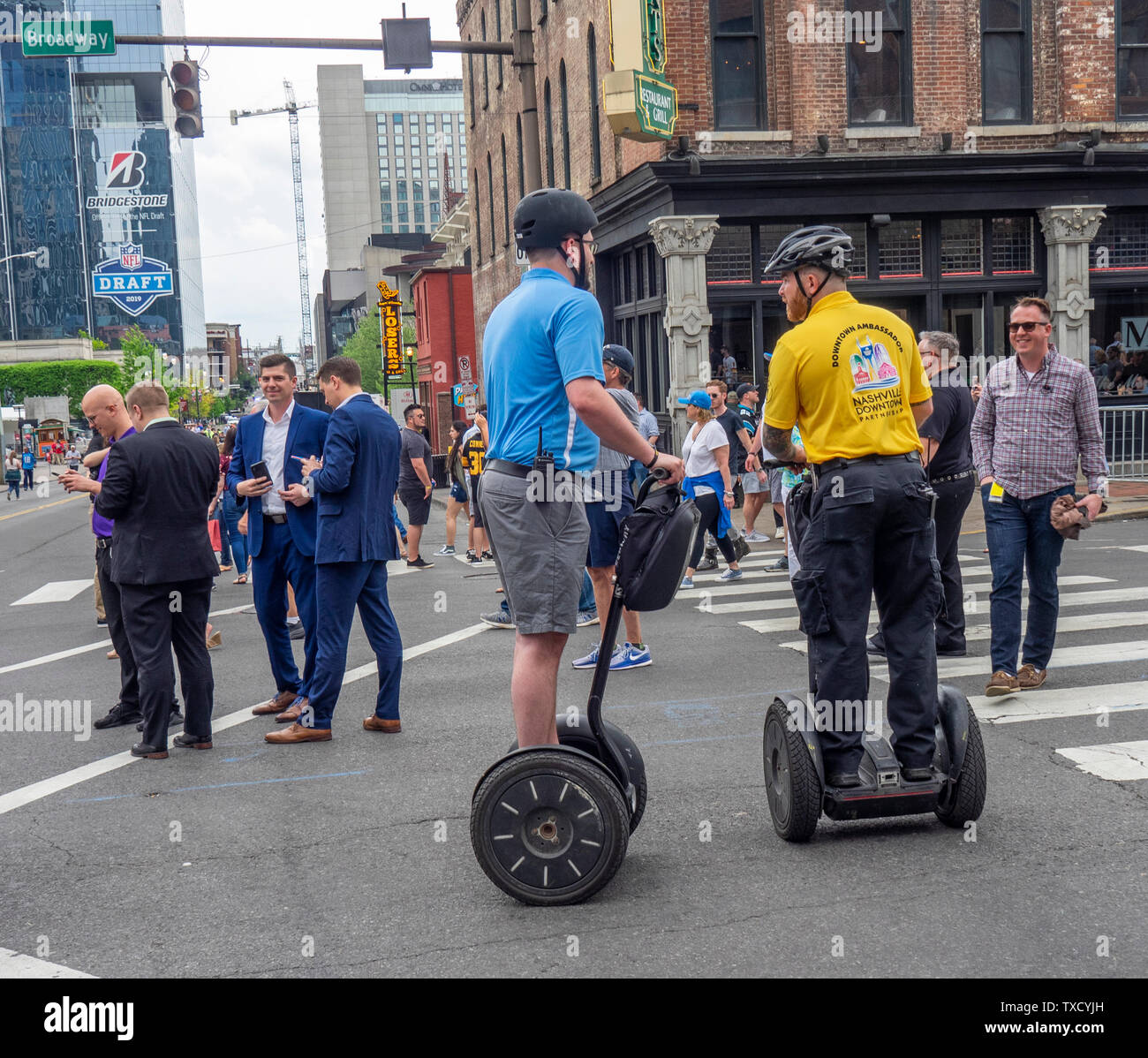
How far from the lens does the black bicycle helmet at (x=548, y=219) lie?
4.16 m

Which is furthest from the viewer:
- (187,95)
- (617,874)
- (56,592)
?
(56,592)

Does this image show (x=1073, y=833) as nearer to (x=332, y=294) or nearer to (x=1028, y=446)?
(x=1028, y=446)

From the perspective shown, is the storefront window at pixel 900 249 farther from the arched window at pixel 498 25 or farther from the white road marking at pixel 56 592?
the arched window at pixel 498 25

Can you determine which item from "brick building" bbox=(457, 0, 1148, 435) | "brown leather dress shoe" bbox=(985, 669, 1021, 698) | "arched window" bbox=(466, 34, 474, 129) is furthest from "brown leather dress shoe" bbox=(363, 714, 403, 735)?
"arched window" bbox=(466, 34, 474, 129)

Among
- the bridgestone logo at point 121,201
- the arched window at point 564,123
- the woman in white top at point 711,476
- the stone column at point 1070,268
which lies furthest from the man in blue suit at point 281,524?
the bridgestone logo at point 121,201

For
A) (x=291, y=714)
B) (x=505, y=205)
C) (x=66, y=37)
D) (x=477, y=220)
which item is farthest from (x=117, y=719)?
(x=477, y=220)

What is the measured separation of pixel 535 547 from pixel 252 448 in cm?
388

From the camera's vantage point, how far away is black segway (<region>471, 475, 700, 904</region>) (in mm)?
3926

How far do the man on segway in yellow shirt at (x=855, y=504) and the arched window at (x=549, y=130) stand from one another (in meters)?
24.3

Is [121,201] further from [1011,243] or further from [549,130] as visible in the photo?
[1011,243]

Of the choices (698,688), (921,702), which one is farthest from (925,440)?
(921,702)

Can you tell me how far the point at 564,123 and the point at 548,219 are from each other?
2323 centimetres

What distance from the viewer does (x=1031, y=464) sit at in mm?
6426

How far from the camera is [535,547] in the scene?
407 cm
